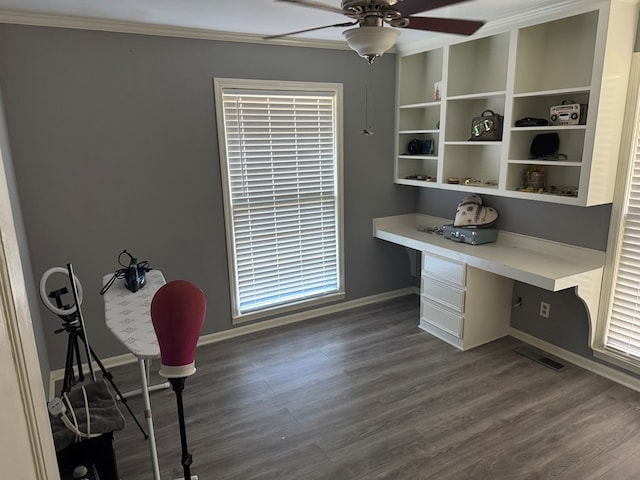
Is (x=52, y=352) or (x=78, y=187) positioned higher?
(x=78, y=187)

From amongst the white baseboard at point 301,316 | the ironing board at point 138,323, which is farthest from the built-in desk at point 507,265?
the ironing board at point 138,323

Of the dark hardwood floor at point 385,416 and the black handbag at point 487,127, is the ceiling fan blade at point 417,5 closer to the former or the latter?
the black handbag at point 487,127

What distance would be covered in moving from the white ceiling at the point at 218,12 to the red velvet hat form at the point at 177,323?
1989 millimetres

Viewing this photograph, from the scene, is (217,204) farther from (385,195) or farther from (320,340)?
(385,195)

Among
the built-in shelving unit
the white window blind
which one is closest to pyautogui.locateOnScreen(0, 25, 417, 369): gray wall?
the built-in shelving unit

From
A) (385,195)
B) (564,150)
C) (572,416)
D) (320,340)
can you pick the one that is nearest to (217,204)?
(320,340)

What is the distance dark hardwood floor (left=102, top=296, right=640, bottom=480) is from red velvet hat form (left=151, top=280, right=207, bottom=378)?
4.96 ft

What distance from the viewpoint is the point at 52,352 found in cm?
316

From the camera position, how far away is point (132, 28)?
2984 mm

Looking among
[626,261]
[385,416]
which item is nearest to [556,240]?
[626,261]

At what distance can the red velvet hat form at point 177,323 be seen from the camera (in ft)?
3.45

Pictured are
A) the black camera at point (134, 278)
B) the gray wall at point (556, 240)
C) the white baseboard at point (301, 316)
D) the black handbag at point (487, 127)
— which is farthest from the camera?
the white baseboard at point (301, 316)

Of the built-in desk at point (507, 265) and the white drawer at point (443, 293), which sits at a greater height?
the built-in desk at point (507, 265)

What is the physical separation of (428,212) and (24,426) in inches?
163
